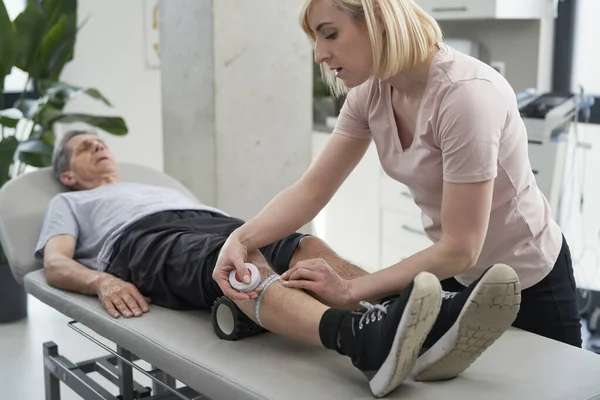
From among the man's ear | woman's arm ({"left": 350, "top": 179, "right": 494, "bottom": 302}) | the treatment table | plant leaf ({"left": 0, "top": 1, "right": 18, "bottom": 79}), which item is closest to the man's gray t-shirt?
the man's ear

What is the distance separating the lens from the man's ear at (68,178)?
2.60 m

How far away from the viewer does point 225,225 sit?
2209 mm

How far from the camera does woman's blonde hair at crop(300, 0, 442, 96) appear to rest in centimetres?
145

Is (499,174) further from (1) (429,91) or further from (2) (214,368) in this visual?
(2) (214,368)

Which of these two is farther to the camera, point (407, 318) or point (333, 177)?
point (333, 177)

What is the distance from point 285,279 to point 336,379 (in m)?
0.26

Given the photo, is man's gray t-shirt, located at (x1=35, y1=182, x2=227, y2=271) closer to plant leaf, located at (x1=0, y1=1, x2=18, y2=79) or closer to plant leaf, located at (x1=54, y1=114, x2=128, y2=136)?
plant leaf, located at (x1=54, y1=114, x2=128, y2=136)

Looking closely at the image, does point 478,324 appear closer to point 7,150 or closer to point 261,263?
point 261,263

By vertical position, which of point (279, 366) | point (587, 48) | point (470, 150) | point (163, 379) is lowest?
point (163, 379)

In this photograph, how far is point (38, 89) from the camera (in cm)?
342

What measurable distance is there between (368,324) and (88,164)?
149 centimetres

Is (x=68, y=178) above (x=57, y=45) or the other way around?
the other way around

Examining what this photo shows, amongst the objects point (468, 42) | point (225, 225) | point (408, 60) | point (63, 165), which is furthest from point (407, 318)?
point (468, 42)

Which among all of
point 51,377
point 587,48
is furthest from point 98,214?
point 587,48
